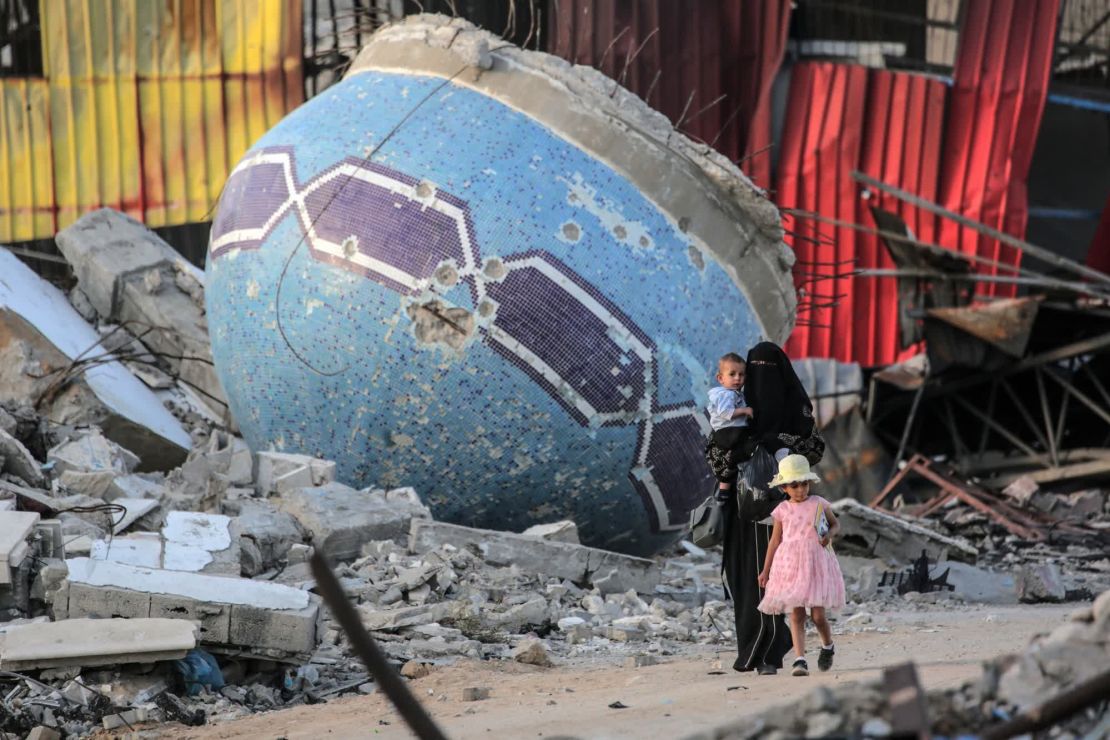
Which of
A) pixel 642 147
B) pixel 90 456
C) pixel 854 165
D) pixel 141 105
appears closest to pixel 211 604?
pixel 90 456

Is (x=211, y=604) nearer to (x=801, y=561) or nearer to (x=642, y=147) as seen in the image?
(x=801, y=561)

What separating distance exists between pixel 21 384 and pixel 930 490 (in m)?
7.59

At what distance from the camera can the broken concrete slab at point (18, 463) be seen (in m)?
7.57

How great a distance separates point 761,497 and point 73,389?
4.81m

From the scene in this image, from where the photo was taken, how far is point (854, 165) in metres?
15.4

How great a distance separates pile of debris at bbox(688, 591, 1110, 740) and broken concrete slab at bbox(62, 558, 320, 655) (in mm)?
2861

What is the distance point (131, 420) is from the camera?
9320 mm

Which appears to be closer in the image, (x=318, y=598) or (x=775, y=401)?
(x=775, y=401)

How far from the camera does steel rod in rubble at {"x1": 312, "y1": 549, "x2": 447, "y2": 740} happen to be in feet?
9.18

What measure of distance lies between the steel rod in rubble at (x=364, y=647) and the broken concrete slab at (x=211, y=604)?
2.82 metres

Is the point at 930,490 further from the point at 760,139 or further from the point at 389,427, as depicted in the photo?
the point at 389,427

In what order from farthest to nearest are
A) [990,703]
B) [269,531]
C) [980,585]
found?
[980,585], [269,531], [990,703]

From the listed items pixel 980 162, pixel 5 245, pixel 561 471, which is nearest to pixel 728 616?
pixel 561 471

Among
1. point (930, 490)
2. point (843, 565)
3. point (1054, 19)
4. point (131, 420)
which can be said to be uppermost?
point (1054, 19)
